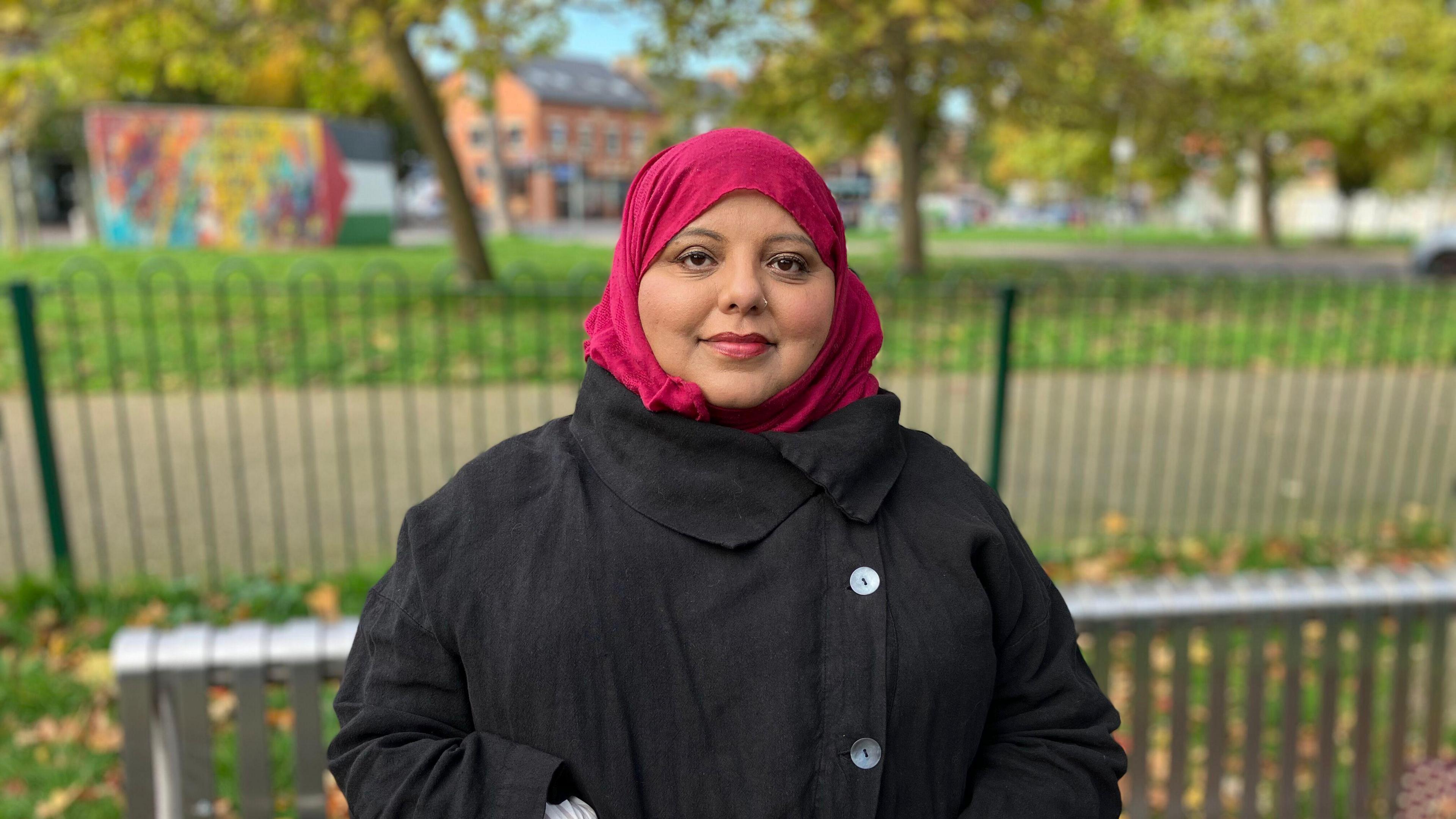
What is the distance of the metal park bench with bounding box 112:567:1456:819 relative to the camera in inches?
81.1

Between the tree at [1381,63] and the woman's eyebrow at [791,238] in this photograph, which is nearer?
the woman's eyebrow at [791,238]

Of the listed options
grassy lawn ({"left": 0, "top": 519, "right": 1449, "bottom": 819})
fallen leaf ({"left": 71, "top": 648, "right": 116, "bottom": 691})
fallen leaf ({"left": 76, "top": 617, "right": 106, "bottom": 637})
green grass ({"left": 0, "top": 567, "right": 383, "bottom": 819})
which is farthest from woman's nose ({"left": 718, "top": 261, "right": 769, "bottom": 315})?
fallen leaf ({"left": 76, "top": 617, "right": 106, "bottom": 637})

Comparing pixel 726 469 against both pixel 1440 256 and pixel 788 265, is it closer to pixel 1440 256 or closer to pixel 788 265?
pixel 788 265

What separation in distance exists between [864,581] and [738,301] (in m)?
0.35

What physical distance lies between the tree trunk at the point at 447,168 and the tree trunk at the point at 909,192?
609cm

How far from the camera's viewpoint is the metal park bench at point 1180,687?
206 centimetres

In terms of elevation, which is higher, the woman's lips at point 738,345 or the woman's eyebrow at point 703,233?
the woman's eyebrow at point 703,233

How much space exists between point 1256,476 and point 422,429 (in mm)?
4960

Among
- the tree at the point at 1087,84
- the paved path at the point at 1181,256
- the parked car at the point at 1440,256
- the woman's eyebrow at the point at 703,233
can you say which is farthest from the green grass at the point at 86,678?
the parked car at the point at 1440,256

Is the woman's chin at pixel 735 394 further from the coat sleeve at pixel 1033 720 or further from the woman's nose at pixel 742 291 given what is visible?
the coat sleeve at pixel 1033 720

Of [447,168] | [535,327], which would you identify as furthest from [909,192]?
[535,327]

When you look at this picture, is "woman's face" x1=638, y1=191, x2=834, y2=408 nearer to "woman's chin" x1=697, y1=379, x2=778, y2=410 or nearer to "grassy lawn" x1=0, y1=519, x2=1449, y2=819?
"woman's chin" x1=697, y1=379, x2=778, y2=410

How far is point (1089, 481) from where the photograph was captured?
247 inches

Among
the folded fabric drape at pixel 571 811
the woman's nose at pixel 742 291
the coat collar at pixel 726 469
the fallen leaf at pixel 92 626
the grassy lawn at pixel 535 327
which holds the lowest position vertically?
the fallen leaf at pixel 92 626
